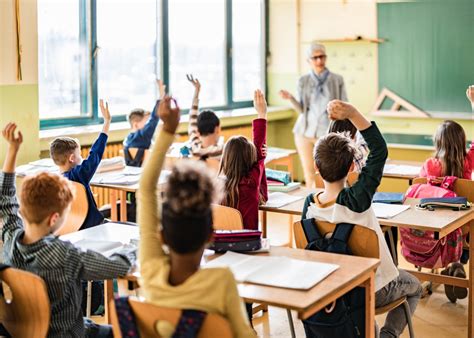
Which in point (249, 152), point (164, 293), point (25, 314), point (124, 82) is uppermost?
point (124, 82)

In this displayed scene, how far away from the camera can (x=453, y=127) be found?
4.43m

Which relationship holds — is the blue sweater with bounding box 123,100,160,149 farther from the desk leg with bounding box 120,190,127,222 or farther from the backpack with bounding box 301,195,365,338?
the backpack with bounding box 301,195,365,338

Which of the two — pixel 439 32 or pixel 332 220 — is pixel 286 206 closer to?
pixel 332 220

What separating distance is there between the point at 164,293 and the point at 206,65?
6.27m

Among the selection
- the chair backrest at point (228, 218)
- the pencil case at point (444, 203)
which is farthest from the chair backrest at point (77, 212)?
the pencil case at point (444, 203)

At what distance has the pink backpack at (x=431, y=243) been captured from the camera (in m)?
4.23

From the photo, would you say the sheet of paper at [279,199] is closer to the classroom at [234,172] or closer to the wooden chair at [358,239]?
the classroom at [234,172]

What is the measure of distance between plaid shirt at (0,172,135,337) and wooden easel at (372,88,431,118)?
5449 mm

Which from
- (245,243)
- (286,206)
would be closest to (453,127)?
(286,206)

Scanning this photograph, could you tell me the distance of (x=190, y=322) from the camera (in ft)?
6.59

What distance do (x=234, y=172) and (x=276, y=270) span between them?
1.21 metres

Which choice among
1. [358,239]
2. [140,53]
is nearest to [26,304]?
[358,239]

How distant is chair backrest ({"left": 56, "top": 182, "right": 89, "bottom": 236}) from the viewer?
13.3ft

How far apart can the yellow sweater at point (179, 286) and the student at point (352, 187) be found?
1015 millimetres
